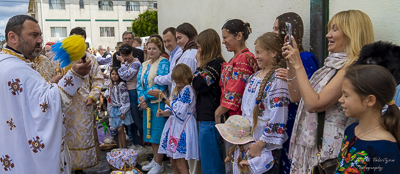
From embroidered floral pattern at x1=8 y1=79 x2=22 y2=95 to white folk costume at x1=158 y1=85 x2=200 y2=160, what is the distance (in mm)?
1792

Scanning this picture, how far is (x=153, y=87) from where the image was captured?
5.53 meters

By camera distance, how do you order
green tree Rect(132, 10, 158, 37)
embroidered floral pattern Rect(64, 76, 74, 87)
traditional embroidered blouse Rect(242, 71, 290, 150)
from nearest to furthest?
traditional embroidered blouse Rect(242, 71, 290, 150), embroidered floral pattern Rect(64, 76, 74, 87), green tree Rect(132, 10, 158, 37)

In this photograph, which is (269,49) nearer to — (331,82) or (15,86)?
(331,82)

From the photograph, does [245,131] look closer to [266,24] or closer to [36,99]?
[266,24]

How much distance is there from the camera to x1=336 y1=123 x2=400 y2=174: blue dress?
1.98 m

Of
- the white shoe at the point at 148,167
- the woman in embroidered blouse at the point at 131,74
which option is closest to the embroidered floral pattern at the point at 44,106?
the white shoe at the point at 148,167

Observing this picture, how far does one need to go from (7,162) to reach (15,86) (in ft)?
2.33

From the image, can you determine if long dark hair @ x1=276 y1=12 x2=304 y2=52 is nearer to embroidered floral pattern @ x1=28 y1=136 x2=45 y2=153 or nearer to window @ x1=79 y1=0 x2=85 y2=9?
embroidered floral pattern @ x1=28 y1=136 x2=45 y2=153

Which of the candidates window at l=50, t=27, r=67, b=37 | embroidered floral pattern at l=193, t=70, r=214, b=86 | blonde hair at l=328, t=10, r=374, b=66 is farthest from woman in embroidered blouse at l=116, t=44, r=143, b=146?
window at l=50, t=27, r=67, b=37

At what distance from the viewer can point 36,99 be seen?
128 inches

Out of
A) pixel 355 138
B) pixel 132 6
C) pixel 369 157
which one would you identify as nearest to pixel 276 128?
pixel 355 138

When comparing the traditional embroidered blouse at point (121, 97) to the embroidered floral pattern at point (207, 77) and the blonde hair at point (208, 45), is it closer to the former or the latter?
the blonde hair at point (208, 45)

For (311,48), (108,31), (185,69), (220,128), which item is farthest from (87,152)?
(108,31)

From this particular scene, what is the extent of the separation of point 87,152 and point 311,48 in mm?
3721
